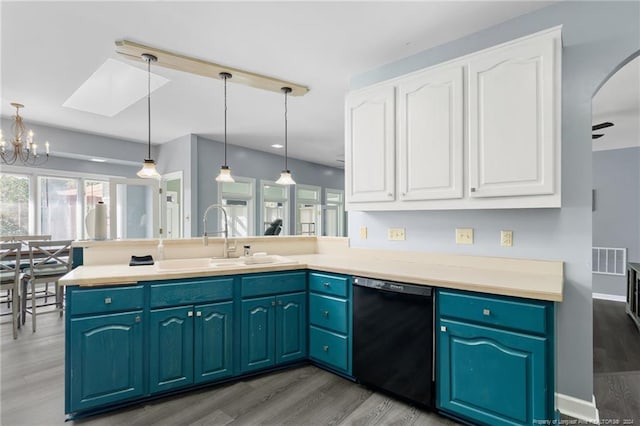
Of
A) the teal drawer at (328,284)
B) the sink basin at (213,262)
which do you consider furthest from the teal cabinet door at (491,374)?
the sink basin at (213,262)

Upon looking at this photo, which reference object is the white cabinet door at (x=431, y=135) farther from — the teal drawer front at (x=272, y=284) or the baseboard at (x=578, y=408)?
the baseboard at (x=578, y=408)

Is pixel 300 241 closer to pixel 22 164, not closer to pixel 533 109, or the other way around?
pixel 533 109

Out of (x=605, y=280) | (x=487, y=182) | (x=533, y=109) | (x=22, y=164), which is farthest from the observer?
(x=605, y=280)

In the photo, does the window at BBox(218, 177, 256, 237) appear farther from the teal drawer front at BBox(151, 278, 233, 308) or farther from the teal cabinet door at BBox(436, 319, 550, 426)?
the teal cabinet door at BBox(436, 319, 550, 426)

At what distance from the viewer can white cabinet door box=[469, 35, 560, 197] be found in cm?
194

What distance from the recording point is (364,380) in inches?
93.4

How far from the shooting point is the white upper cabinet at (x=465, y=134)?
196 centimetres

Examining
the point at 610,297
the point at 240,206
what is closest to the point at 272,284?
the point at 240,206

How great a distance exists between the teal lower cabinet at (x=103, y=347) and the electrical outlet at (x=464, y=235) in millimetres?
2268

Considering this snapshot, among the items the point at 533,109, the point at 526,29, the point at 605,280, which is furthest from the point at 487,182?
the point at 605,280

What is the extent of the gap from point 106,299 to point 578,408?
9.75 feet

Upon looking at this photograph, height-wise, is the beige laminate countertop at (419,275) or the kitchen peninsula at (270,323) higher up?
the beige laminate countertop at (419,275)

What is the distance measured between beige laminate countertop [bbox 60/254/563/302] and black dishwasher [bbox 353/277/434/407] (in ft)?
0.28

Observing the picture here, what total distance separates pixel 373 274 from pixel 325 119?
303 centimetres
